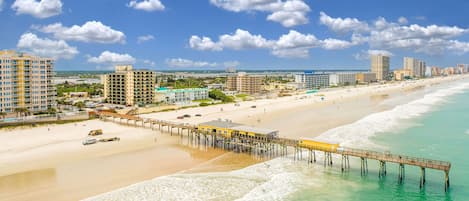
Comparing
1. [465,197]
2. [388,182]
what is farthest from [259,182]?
[465,197]

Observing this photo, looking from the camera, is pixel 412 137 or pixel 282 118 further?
pixel 282 118

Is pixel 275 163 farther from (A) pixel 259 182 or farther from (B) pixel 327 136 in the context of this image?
(B) pixel 327 136

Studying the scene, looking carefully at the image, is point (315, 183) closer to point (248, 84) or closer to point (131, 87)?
point (131, 87)

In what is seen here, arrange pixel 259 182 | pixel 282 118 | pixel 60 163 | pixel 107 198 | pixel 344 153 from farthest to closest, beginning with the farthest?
pixel 282 118
pixel 60 163
pixel 344 153
pixel 259 182
pixel 107 198

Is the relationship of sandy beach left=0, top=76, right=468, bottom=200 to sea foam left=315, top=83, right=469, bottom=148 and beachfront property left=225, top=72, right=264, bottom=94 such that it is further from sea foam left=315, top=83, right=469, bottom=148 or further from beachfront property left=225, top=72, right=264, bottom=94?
beachfront property left=225, top=72, right=264, bottom=94

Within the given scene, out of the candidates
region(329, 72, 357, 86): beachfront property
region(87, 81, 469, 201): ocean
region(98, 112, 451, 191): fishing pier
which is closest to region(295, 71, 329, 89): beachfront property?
region(329, 72, 357, 86): beachfront property

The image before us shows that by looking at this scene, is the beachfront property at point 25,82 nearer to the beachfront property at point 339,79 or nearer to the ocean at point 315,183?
the ocean at point 315,183

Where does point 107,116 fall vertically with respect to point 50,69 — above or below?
below

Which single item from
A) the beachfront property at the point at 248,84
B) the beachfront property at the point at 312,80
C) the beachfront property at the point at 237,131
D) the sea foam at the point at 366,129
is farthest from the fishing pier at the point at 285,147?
the beachfront property at the point at 312,80
